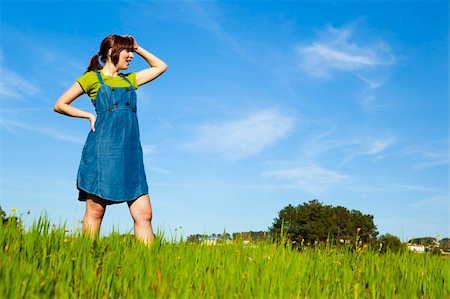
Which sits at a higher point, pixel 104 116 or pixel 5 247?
pixel 104 116

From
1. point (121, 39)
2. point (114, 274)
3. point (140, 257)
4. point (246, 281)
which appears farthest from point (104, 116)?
point (246, 281)

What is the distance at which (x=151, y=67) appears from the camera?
6293mm

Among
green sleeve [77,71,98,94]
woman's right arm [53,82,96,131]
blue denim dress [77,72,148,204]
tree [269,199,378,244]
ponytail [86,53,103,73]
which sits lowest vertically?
blue denim dress [77,72,148,204]

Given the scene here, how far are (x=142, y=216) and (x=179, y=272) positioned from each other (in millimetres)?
1171

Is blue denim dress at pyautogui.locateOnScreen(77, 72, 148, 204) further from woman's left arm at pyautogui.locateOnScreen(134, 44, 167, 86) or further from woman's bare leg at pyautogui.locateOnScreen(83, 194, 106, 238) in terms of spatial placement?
woman's left arm at pyautogui.locateOnScreen(134, 44, 167, 86)

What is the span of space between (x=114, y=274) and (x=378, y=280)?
8.66 ft

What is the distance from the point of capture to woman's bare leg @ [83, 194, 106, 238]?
5668 millimetres

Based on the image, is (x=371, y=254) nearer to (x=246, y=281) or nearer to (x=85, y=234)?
(x=246, y=281)

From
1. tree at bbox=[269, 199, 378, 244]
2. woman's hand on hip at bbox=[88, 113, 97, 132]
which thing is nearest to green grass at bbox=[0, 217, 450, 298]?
woman's hand on hip at bbox=[88, 113, 97, 132]

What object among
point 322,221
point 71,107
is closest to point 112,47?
point 71,107

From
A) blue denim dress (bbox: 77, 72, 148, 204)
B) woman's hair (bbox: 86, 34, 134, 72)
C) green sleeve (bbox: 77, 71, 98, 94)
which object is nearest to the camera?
blue denim dress (bbox: 77, 72, 148, 204)

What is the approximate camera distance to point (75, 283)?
411 centimetres

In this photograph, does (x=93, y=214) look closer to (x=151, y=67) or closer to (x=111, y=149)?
(x=111, y=149)

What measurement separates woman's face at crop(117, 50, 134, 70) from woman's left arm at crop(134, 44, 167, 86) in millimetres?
195
